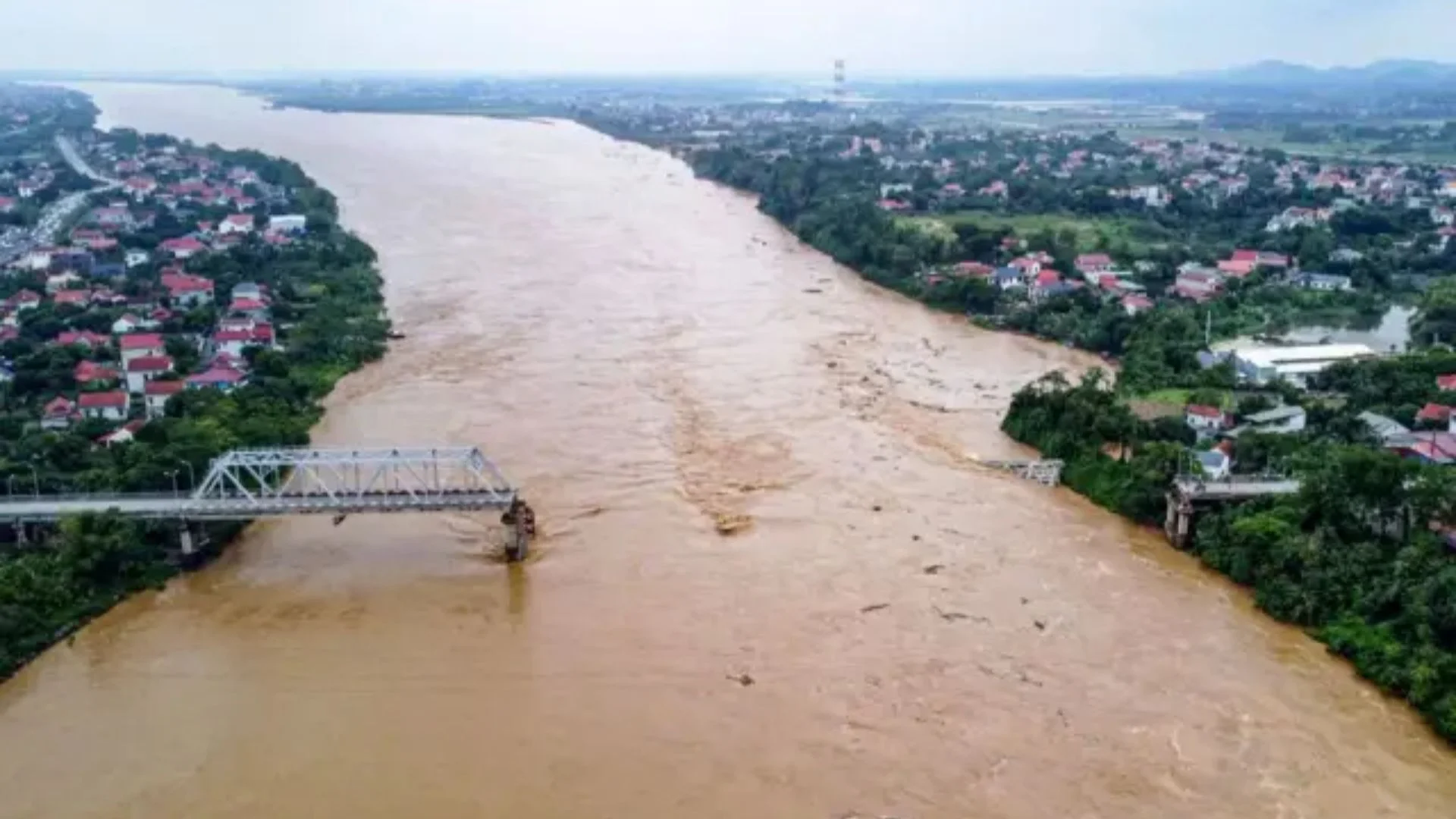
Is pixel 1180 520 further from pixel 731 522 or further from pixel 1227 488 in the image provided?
pixel 731 522

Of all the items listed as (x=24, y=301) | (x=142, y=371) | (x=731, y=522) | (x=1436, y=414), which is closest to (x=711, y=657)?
(x=731, y=522)


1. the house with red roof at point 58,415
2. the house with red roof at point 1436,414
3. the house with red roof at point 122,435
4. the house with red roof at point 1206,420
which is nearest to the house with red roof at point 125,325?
the house with red roof at point 58,415

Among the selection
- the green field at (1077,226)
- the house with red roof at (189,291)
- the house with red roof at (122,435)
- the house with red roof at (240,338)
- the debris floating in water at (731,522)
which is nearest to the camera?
the debris floating in water at (731,522)

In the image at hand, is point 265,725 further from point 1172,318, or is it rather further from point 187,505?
point 1172,318

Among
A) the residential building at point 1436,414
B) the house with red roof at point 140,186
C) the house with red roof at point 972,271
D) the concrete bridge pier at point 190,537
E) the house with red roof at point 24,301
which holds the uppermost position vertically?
the house with red roof at point 140,186

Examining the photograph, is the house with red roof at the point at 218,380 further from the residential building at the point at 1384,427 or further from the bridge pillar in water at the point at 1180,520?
the residential building at the point at 1384,427
